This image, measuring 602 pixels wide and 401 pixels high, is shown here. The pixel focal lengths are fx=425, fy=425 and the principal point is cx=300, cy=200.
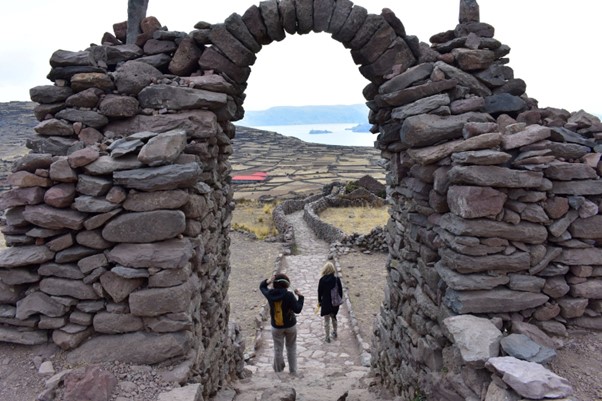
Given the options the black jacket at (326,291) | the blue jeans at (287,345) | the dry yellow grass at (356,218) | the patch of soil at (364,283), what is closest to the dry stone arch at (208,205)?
the blue jeans at (287,345)

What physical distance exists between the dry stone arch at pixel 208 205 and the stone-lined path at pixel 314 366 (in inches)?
81.9

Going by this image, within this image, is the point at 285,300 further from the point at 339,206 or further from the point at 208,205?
the point at 339,206

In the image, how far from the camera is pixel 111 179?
179 inches

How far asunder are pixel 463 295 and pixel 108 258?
379 centimetres

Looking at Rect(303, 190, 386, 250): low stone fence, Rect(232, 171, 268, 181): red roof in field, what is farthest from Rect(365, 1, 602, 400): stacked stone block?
Rect(232, 171, 268, 181): red roof in field

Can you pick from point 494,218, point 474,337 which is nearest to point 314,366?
point 474,337

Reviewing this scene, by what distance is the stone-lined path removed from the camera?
7.44 m

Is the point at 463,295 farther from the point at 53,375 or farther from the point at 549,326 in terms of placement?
the point at 53,375

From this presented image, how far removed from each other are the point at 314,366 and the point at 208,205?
5.62 meters

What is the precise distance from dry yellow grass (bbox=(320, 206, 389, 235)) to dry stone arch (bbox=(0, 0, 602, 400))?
712 inches

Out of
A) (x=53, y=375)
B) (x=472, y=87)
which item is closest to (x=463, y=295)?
(x=472, y=87)

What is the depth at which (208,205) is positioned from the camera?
19.3ft

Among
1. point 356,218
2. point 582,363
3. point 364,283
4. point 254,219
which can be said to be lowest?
point 254,219

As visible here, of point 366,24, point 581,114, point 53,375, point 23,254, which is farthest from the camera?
point 366,24
